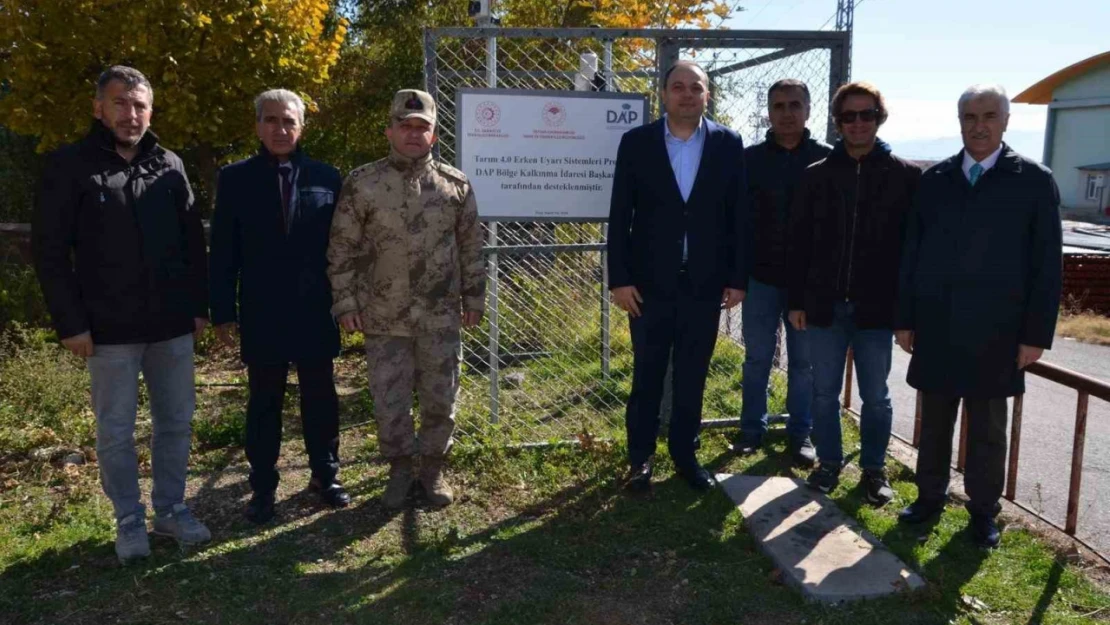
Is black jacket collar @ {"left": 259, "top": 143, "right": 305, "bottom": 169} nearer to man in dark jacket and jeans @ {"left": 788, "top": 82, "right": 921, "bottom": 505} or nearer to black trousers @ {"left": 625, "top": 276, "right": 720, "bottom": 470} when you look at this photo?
black trousers @ {"left": 625, "top": 276, "right": 720, "bottom": 470}

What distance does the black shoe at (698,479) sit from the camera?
4.63m

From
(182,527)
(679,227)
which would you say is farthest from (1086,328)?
(182,527)

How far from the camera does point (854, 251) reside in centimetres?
423

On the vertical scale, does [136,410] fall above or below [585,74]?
below

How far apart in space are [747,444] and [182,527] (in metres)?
3.18

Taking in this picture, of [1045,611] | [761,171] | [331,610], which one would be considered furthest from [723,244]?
[331,610]

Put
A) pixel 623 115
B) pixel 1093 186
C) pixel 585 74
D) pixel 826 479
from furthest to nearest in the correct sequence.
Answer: pixel 1093 186 < pixel 585 74 < pixel 623 115 < pixel 826 479

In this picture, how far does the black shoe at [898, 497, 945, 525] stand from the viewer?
4.23m

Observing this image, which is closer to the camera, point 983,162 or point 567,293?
point 983,162

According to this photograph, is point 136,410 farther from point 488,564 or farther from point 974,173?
point 974,173

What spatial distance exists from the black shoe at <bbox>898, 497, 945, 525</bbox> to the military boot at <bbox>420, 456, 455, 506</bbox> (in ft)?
7.45

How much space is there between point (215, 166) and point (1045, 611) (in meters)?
9.96

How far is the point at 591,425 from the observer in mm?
5594

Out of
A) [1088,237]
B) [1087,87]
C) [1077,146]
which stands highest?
[1087,87]
